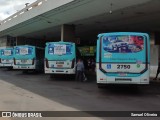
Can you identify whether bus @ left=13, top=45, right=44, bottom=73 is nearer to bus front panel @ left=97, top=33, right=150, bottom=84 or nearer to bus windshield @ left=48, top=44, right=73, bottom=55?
bus windshield @ left=48, top=44, right=73, bottom=55

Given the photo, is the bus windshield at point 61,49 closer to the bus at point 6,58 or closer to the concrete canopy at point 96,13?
the concrete canopy at point 96,13

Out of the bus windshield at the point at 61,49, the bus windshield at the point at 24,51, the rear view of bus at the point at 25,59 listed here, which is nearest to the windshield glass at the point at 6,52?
the bus windshield at the point at 24,51

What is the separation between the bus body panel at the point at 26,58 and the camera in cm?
3150

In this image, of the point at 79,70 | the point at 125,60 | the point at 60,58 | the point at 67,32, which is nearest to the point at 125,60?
the point at 125,60

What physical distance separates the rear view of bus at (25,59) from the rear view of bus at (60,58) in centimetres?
669

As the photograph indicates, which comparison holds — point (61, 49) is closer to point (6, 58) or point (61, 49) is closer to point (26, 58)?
point (26, 58)

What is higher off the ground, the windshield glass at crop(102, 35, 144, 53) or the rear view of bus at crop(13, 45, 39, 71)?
the windshield glass at crop(102, 35, 144, 53)

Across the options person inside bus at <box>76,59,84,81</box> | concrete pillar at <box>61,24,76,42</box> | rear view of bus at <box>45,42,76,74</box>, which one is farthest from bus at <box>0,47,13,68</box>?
person inside bus at <box>76,59,84,81</box>

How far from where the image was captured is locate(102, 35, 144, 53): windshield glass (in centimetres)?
1602

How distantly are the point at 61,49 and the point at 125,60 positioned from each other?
9461 millimetres

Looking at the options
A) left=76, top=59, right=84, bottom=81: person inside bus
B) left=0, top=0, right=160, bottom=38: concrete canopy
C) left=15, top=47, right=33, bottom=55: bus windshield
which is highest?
left=0, top=0, right=160, bottom=38: concrete canopy

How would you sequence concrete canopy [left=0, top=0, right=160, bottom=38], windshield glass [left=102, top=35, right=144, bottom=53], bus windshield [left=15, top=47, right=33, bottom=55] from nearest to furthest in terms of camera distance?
windshield glass [left=102, top=35, right=144, bottom=53] → concrete canopy [left=0, top=0, right=160, bottom=38] → bus windshield [left=15, top=47, right=33, bottom=55]

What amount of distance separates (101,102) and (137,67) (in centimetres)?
343

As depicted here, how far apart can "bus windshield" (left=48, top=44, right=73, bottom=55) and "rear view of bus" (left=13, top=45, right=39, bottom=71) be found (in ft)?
22.5
